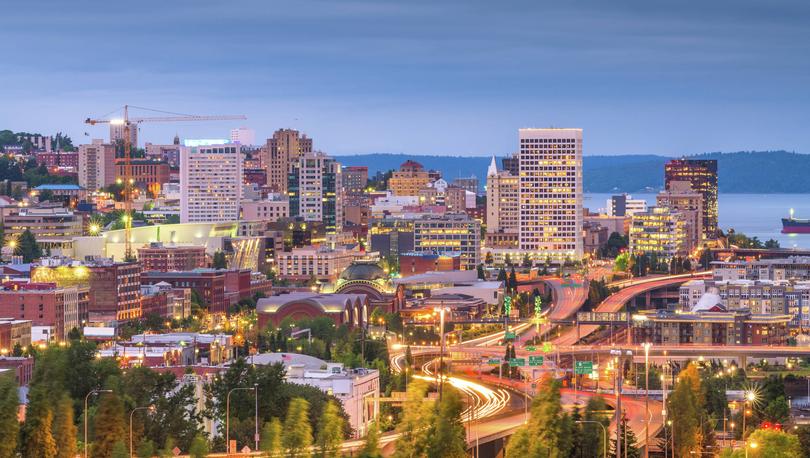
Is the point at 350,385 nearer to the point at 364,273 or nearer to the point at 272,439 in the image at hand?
the point at 272,439

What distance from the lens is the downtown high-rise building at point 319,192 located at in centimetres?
17762

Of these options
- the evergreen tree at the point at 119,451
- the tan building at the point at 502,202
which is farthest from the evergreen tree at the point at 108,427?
the tan building at the point at 502,202

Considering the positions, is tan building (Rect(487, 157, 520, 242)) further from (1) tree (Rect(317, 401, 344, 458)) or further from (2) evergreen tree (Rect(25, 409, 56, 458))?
(2) evergreen tree (Rect(25, 409, 56, 458))

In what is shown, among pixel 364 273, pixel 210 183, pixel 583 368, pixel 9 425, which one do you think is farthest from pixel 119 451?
pixel 210 183

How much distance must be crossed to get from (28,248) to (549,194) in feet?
167

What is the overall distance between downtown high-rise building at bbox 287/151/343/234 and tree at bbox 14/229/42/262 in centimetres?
4044

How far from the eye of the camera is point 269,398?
60.2 m

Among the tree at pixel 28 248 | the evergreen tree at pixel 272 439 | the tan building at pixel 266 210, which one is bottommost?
the evergreen tree at pixel 272 439

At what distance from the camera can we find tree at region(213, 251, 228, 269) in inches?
5153

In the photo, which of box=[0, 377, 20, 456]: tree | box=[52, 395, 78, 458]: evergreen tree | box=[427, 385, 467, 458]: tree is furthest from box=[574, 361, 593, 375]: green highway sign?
box=[0, 377, 20, 456]: tree

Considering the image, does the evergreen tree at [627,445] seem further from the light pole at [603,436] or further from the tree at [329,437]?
the tree at [329,437]

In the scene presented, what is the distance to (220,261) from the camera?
433 feet

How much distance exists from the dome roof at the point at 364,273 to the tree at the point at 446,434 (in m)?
61.9

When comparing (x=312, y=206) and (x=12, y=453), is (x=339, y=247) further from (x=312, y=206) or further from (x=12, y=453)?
(x=12, y=453)
